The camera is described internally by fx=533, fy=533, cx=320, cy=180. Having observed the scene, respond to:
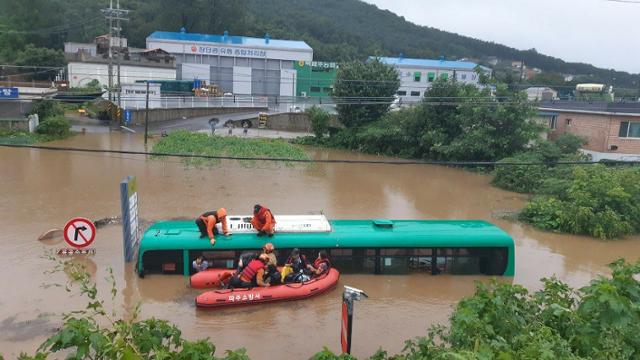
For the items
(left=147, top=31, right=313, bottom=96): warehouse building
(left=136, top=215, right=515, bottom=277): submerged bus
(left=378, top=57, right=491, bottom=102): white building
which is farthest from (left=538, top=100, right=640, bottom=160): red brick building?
(left=147, top=31, right=313, bottom=96): warehouse building

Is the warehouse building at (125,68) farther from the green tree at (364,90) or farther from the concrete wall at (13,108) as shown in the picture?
the green tree at (364,90)

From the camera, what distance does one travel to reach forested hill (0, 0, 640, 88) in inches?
2657

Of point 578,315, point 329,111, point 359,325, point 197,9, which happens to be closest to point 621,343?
point 578,315

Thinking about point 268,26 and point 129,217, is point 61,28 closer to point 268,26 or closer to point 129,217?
point 268,26

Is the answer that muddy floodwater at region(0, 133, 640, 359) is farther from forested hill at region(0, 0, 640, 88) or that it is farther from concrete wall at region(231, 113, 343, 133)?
forested hill at region(0, 0, 640, 88)

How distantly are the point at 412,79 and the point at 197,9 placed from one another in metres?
32.1

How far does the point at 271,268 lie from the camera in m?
12.2

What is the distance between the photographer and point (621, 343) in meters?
5.81

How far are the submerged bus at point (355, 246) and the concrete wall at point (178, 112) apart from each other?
29723 mm

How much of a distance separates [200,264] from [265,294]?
1.95 meters

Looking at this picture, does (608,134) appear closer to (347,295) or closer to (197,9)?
(347,295)

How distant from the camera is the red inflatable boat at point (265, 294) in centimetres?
1148

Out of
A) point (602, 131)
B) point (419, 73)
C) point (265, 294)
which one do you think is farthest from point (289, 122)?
point (265, 294)

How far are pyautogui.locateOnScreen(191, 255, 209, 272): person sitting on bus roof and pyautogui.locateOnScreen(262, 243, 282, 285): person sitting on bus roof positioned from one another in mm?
1596
